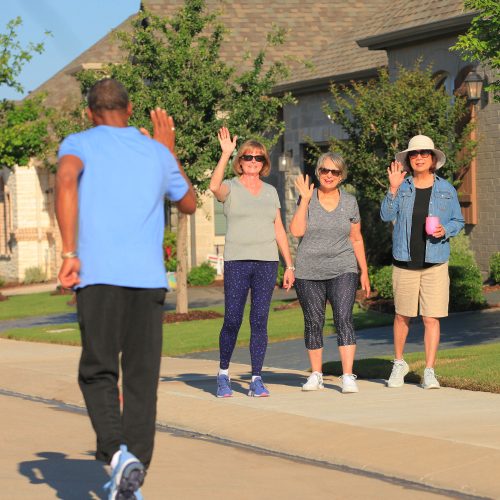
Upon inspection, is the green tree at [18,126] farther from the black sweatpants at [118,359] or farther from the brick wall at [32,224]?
the black sweatpants at [118,359]

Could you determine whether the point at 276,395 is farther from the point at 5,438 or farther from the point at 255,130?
the point at 255,130

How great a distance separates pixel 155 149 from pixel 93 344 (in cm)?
102

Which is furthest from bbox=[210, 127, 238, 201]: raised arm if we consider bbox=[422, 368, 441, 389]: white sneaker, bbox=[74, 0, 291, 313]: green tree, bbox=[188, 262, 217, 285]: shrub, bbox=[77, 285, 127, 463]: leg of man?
bbox=[188, 262, 217, 285]: shrub

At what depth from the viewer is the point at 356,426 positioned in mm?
9375

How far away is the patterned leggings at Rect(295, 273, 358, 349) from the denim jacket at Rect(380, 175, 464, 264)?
0.50m

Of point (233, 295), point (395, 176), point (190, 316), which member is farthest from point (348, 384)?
point (190, 316)

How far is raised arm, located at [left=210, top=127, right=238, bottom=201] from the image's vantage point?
1078 cm

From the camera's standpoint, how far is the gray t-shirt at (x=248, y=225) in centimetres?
1130

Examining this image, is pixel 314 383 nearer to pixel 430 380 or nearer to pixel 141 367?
pixel 430 380

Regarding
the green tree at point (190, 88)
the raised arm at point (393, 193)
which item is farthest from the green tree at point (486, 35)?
the green tree at point (190, 88)

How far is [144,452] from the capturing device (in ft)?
22.1

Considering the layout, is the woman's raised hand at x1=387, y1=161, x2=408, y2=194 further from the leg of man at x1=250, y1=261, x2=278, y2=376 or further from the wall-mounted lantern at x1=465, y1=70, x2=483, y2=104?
the wall-mounted lantern at x1=465, y1=70, x2=483, y2=104

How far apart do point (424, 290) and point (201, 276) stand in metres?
22.1

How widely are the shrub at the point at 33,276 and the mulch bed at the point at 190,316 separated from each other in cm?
1875
